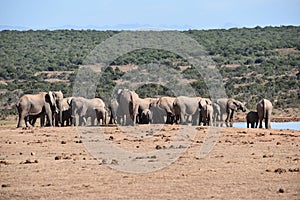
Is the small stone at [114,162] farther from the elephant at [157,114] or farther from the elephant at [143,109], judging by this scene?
the elephant at [157,114]

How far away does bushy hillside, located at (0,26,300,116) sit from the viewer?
61881 mm

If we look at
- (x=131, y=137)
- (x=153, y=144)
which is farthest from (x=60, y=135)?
(x=153, y=144)

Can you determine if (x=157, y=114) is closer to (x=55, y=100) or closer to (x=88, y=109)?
(x=88, y=109)

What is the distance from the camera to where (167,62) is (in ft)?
279

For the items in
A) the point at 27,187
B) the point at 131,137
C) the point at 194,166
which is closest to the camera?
the point at 27,187

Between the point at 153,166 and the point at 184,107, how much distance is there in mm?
16595

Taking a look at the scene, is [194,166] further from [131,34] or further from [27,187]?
[131,34]

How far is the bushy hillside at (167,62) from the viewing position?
203ft

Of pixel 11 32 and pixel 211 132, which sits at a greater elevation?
pixel 11 32

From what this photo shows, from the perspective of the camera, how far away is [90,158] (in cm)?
1902

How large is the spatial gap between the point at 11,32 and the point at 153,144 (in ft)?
306

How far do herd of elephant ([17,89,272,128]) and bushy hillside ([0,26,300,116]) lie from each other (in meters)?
13.5

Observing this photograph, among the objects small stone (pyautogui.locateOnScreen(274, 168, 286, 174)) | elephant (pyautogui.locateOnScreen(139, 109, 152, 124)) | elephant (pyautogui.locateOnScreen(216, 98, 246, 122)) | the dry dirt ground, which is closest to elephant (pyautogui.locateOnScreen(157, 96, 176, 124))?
elephant (pyautogui.locateOnScreen(139, 109, 152, 124))

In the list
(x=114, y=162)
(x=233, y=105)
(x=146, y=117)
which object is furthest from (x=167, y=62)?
(x=114, y=162)
